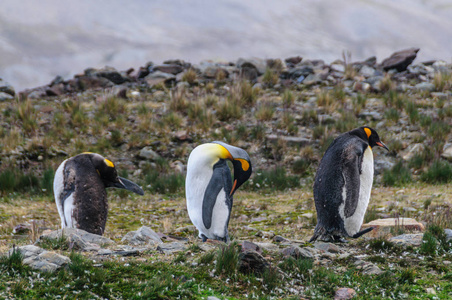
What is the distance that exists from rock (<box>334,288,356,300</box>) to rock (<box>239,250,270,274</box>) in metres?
0.65

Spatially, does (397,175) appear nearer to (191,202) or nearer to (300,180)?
(300,180)

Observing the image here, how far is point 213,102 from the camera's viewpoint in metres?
17.0

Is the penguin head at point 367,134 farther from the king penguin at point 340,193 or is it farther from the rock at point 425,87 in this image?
the rock at point 425,87

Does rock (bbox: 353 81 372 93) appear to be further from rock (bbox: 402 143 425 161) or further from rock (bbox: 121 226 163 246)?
rock (bbox: 121 226 163 246)

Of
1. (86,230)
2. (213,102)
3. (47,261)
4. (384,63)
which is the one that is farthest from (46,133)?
(384,63)

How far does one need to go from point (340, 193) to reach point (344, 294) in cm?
219

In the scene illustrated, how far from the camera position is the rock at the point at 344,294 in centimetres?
393

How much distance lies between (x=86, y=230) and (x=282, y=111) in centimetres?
1107

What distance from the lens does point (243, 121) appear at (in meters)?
15.7

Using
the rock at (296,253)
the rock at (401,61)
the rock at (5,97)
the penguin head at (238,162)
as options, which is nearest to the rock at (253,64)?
the rock at (401,61)

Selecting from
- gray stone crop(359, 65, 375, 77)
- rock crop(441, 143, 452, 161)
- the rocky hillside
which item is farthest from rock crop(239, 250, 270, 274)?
gray stone crop(359, 65, 375, 77)

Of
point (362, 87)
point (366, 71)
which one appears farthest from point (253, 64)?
point (362, 87)

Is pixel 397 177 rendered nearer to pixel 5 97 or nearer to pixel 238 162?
pixel 238 162

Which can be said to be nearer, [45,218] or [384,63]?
A: [45,218]
